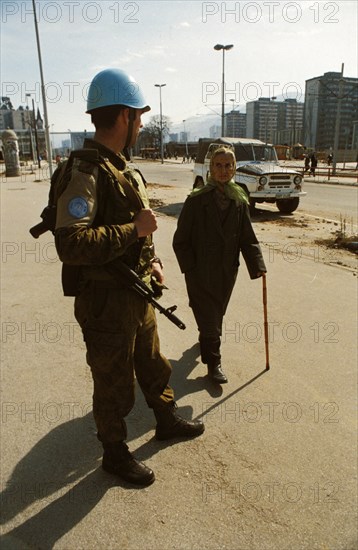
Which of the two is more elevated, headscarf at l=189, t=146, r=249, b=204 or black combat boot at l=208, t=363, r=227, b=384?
headscarf at l=189, t=146, r=249, b=204

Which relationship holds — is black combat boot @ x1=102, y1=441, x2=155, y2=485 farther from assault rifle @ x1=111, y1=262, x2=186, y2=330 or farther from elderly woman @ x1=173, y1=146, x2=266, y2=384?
elderly woman @ x1=173, y1=146, x2=266, y2=384

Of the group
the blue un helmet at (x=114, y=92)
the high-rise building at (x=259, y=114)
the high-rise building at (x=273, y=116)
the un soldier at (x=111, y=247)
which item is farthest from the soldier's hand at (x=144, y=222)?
the high-rise building at (x=259, y=114)

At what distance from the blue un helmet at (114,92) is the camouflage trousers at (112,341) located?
88 cm

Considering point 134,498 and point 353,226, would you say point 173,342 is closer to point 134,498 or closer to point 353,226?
point 134,498

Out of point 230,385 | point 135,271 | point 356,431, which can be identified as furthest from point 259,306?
point 135,271

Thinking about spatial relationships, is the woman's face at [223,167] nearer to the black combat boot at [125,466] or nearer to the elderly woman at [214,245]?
the elderly woman at [214,245]

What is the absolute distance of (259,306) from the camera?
16.5 ft

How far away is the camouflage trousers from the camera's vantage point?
2090 mm

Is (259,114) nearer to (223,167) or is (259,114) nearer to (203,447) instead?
(223,167)

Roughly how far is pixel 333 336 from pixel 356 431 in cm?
153

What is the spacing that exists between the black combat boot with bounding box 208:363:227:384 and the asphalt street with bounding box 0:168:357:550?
0.07 meters

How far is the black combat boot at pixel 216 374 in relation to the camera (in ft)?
11.0

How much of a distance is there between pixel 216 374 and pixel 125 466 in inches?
48.6

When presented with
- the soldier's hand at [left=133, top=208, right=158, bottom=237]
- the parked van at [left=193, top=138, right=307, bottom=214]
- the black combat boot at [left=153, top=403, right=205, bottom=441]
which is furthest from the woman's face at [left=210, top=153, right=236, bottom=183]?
the parked van at [left=193, top=138, right=307, bottom=214]
